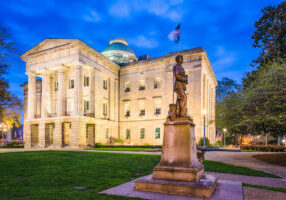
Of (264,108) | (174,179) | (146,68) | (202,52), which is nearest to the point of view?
(174,179)

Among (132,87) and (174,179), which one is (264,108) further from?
(132,87)

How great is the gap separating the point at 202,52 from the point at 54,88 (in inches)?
1099

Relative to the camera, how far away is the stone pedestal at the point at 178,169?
6246mm

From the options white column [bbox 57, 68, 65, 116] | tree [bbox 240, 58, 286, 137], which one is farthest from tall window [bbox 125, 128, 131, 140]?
tree [bbox 240, 58, 286, 137]

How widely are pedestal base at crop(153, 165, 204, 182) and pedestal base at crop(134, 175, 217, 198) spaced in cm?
15

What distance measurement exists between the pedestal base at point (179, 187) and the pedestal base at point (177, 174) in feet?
0.49

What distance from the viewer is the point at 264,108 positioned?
15961mm

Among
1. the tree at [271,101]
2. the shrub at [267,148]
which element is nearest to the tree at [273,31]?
the tree at [271,101]

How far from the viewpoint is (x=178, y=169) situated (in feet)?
21.9

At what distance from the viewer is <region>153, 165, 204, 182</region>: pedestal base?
645 centimetres

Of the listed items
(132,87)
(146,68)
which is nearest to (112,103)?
(132,87)

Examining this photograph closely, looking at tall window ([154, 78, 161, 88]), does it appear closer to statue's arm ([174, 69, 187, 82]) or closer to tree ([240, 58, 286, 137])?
tree ([240, 58, 286, 137])

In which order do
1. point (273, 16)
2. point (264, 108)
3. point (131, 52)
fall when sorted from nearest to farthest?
point (264, 108) < point (273, 16) < point (131, 52)

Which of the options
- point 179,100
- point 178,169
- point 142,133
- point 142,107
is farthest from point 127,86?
point 178,169
